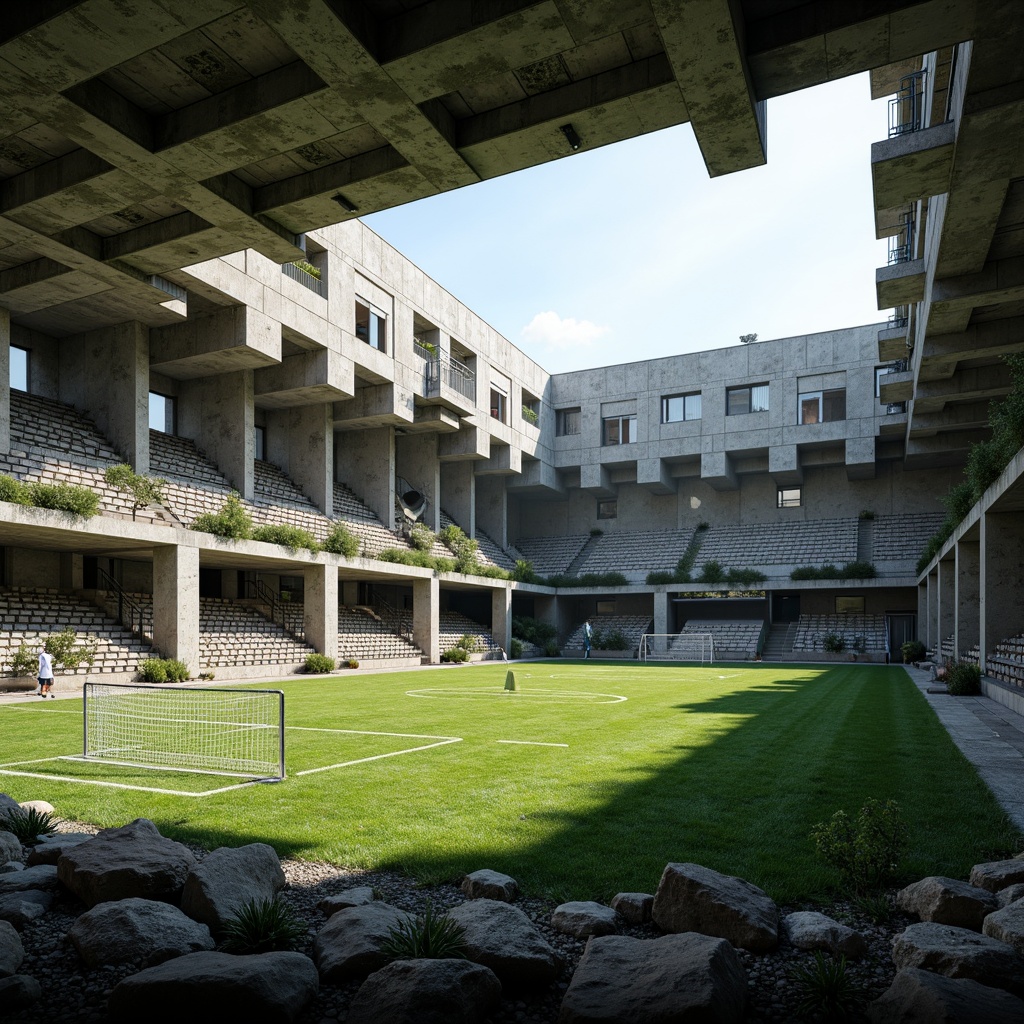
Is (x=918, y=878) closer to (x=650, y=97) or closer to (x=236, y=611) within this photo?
(x=650, y=97)

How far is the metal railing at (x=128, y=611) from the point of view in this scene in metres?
25.8

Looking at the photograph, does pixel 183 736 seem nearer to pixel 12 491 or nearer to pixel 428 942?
pixel 428 942

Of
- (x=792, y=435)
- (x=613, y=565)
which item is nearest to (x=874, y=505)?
(x=792, y=435)

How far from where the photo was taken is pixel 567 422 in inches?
2179

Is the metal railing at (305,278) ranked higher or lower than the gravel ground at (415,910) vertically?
higher

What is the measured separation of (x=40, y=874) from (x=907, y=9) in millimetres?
9646

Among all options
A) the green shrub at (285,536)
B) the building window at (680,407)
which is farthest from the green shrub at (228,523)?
the building window at (680,407)

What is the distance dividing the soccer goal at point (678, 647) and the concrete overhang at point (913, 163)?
31.1 metres

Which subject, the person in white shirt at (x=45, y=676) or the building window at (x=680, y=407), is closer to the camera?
the person in white shirt at (x=45, y=676)

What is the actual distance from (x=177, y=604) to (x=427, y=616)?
15177mm

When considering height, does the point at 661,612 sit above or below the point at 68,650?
below

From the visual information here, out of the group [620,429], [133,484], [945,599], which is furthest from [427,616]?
[945,599]

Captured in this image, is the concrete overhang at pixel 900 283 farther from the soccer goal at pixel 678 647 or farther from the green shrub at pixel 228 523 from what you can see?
the soccer goal at pixel 678 647

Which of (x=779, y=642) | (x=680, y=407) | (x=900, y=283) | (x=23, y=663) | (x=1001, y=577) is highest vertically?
(x=680, y=407)
